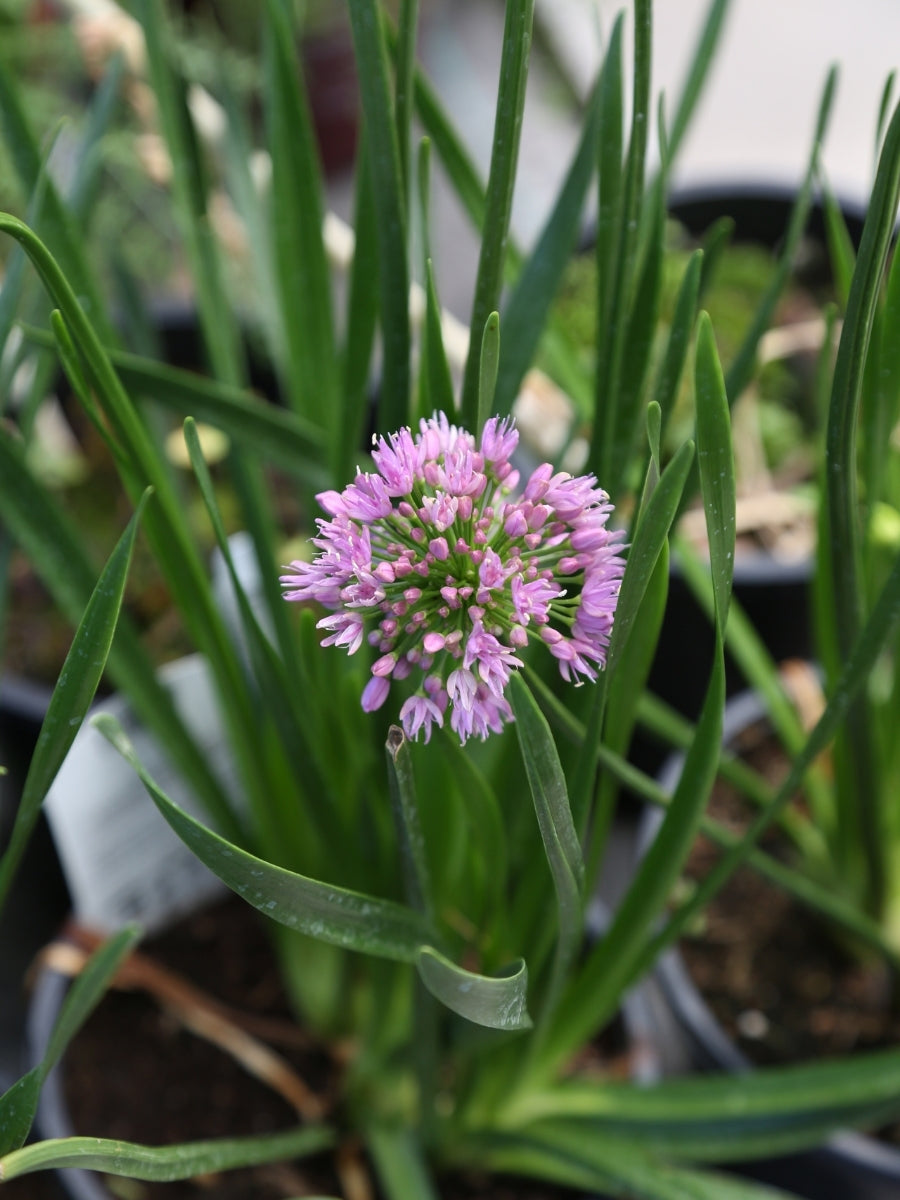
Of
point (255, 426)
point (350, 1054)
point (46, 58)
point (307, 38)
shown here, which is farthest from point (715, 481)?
point (307, 38)

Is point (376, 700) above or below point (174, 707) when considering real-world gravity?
above

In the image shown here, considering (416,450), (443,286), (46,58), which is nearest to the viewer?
(416,450)

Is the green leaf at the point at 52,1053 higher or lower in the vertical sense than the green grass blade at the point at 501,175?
lower

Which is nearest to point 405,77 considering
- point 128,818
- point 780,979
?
point 128,818

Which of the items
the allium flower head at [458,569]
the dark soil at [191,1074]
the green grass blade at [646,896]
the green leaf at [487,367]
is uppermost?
the green leaf at [487,367]

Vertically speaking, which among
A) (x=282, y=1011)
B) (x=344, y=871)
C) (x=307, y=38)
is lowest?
(x=282, y=1011)

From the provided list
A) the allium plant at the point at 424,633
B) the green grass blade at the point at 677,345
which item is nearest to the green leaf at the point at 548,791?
the allium plant at the point at 424,633

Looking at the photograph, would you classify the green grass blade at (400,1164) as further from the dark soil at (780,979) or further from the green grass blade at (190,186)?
the green grass blade at (190,186)

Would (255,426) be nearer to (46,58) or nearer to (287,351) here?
(287,351)
